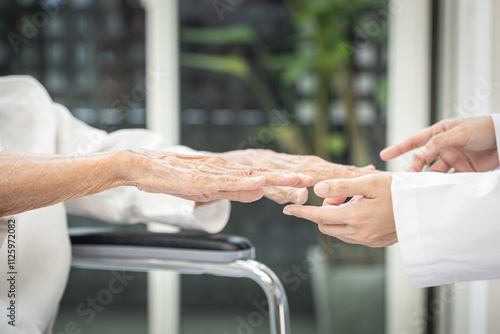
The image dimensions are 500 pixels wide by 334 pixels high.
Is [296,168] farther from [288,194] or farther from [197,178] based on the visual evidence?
[197,178]

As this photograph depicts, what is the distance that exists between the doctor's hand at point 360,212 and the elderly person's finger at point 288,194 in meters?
0.18

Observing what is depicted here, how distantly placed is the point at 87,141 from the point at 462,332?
5.58ft

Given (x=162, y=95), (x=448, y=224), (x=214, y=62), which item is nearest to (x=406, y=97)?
(x=214, y=62)

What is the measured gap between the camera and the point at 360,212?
0.98 meters

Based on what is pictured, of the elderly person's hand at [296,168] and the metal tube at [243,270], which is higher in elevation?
the elderly person's hand at [296,168]

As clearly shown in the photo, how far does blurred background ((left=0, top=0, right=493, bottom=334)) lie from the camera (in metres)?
2.51

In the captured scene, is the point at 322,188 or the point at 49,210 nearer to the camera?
the point at 322,188

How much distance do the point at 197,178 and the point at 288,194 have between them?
0.39 metres

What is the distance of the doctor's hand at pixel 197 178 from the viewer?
0.89m

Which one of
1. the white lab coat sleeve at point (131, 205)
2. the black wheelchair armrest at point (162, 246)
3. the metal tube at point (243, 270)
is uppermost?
the white lab coat sleeve at point (131, 205)

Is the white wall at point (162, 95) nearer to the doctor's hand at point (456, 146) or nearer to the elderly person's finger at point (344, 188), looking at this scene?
the doctor's hand at point (456, 146)

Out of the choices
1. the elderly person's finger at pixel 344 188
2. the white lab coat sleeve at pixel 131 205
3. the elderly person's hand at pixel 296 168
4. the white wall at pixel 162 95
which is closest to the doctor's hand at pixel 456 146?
the elderly person's hand at pixel 296 168

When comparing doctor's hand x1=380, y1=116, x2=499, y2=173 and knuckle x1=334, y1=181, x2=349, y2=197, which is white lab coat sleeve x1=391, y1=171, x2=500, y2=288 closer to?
knuckle x1=334, y1=181, x2=349, y2=197

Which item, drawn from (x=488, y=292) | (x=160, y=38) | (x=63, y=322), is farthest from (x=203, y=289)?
(x=488, y=292)
